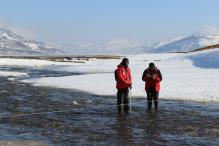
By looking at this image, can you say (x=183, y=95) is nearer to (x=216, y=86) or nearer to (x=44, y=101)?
(x=216, y=86)

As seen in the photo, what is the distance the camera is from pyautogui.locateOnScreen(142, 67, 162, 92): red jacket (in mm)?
18469

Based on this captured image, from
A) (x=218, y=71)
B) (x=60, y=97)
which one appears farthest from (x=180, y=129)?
(x=218, y=71)

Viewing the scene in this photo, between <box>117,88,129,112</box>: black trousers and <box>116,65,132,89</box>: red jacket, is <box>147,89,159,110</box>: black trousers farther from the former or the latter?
<box>116,65,132,89</box>: red jacket

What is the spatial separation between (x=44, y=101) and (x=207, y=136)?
1118 cm

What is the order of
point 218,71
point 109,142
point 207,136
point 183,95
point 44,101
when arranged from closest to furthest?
point 109,142
point 207,136
point 44,101
point 183,95
point 218,71

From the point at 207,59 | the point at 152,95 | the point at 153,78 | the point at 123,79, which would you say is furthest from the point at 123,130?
the point at 207,59

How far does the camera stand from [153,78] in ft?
60.5

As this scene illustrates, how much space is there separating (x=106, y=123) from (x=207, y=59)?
3118 cm

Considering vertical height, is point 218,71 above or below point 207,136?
above

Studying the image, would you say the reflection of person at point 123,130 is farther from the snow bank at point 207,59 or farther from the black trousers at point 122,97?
the snow bank at point 207,59

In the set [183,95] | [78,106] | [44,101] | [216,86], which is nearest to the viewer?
[78,106]

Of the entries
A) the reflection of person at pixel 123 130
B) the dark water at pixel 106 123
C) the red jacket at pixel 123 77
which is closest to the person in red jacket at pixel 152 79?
the dark water at pixel 106 123

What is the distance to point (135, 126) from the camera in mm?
15141

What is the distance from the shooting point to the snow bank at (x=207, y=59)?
138 feet
